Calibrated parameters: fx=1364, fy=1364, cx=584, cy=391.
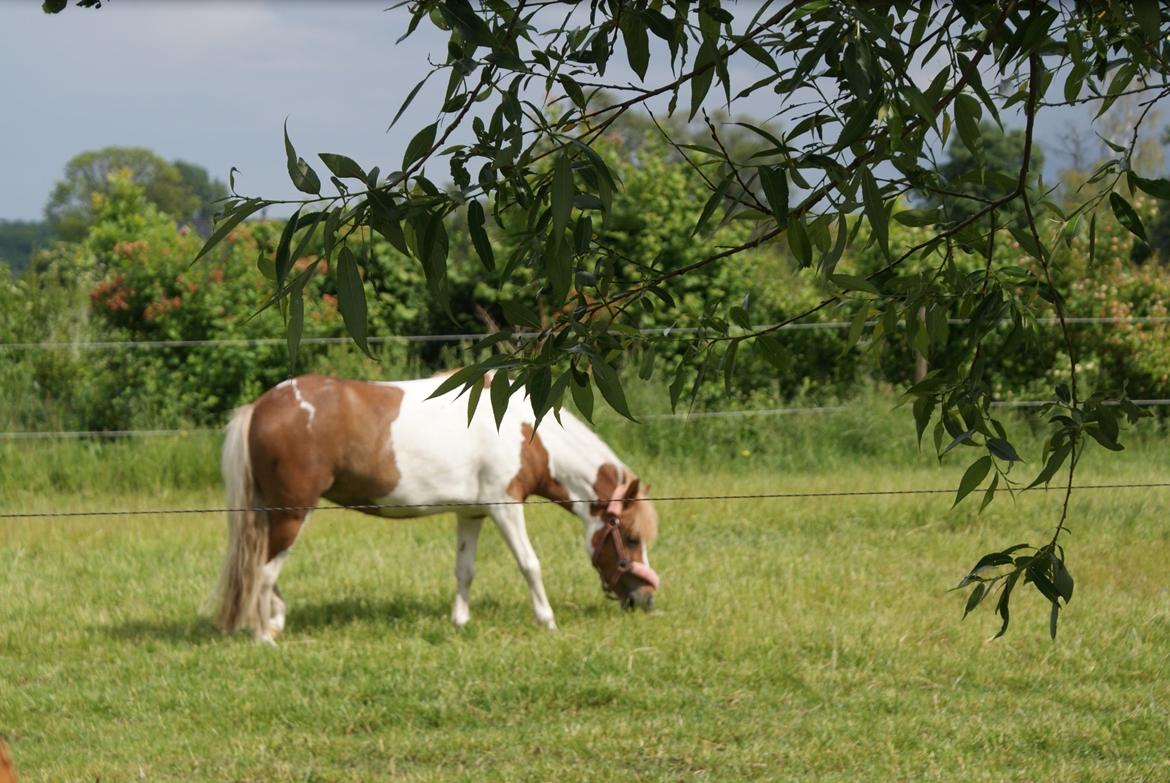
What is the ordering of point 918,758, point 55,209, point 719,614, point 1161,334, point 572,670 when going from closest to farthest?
point 918,758 < point 572,670 < point 719,614 < point 1161,334 < point 55,209

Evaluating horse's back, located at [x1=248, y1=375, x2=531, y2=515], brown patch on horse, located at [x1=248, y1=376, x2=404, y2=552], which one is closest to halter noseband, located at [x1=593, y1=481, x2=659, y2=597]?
horse's back, located at [x1=248, y1=375, x2=531, y2=515]

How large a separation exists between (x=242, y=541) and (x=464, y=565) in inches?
45.6

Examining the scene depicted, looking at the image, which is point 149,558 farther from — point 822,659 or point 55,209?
point 55,209

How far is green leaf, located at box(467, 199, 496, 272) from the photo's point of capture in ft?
5.90

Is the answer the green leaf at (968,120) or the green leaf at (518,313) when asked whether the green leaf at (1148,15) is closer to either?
the green leaf at (968,120)

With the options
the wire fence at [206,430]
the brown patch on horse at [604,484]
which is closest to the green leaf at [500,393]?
the brown patch on horse at [604,484]

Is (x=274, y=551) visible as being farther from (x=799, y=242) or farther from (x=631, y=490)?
(x=799, y=242)

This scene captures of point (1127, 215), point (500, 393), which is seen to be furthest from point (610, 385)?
point (1127, 215)

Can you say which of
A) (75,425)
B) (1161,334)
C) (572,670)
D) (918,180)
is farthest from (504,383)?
(1161,334)

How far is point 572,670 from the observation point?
6109mm

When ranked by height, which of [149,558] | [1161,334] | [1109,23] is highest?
[1109,23]

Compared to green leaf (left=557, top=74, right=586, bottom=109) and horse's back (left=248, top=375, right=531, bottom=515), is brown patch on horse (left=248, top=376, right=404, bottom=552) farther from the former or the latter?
green leaf (left=557, top=74, right=586, bottom=109)

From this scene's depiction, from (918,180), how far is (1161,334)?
38.0ft

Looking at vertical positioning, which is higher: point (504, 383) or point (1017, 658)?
point (504, 383)
